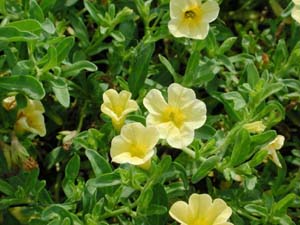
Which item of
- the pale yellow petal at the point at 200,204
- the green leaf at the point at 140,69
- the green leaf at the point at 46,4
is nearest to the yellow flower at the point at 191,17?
the green leaf at the point at 140,69

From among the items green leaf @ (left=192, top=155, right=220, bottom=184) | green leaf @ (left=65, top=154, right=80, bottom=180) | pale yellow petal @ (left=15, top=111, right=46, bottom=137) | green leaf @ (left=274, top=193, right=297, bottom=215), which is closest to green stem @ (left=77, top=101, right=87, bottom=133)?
pale yellow petal @ (left=15, top=111, right=46, bottom=137)

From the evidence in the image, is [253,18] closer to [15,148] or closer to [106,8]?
[106,8]

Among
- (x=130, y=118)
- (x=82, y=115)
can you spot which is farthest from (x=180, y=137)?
(x=82, y=115)

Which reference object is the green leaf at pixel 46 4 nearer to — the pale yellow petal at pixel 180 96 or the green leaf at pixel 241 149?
the pale yellow petal at pixel 180 96

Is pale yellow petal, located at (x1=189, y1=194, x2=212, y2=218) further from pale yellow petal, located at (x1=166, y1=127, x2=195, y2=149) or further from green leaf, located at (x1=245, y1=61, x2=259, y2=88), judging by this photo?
green leaf, located at (x1=245, y1=61, x2=259, y2=88)

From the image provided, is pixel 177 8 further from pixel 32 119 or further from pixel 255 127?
pixel 32 119

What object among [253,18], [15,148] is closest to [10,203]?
[15,148]

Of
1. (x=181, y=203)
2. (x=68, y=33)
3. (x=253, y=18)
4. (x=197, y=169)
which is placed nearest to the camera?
(x=181, y=203)
